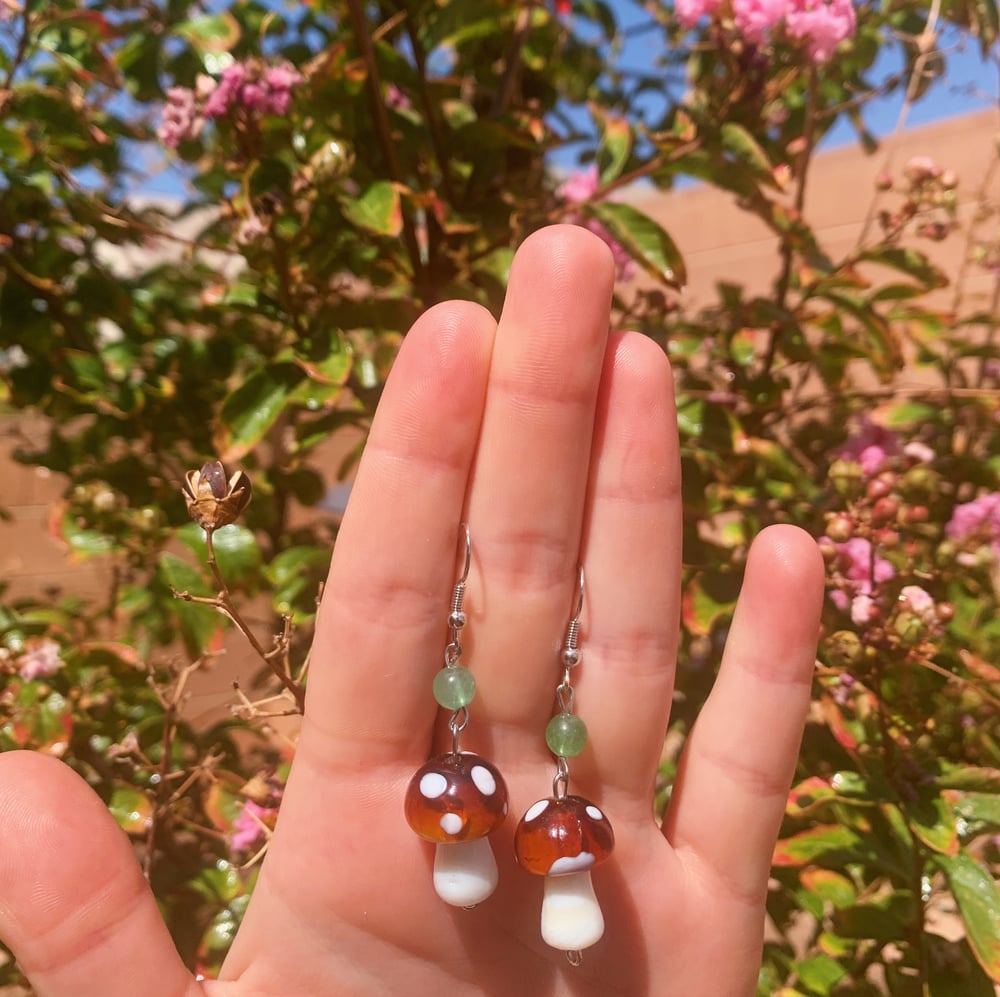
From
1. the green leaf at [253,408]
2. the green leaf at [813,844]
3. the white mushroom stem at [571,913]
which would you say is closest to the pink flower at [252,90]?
the green leaf at [253,408]

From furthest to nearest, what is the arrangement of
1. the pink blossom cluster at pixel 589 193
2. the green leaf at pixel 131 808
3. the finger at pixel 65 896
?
the pink blossom cluster at pixel 589 193 < the green leaf at pixel 131 808 < the finger at pixel 65 896

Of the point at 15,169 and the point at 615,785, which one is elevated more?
the point at 15,169

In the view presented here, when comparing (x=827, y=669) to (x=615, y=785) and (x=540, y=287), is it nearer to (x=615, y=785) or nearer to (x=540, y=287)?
(x=615, y=785)

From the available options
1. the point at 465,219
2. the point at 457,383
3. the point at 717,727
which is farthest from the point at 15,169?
the point at 717,727

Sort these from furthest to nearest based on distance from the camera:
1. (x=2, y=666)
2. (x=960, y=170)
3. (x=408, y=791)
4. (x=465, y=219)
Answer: (x=960, y=170), (x=465, y=219), (x=2, y=666), (x=408, y=791)

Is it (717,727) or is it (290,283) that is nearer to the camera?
(717,727)

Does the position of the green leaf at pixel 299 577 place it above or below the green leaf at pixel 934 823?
above

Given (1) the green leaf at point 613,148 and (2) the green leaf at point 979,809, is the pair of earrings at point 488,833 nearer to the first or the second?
(2) the green leaf at point 979,809
